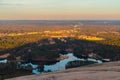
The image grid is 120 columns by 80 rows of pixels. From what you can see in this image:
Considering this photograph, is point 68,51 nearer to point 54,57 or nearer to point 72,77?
point 54,57

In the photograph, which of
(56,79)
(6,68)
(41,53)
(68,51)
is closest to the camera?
(56,79)

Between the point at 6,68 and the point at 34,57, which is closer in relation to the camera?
the point at 6,68

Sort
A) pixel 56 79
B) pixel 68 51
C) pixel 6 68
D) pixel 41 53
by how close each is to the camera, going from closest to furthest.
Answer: pixel 56 79
pixel 6 68
pixel 41 53
pixel 68 51

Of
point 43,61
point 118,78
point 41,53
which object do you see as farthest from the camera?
point 41,53

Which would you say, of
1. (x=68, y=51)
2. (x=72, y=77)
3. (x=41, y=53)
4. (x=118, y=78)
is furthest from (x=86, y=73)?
(x=68, y=51)

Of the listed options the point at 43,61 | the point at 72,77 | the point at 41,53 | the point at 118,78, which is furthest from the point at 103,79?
the point at 41,53

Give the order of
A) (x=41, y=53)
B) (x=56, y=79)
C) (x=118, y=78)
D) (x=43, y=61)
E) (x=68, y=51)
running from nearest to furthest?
1. (x=118, y=78)
2. (x=56, y=79)
3. (x=43, y=61)
4. (x=41, y=53)
5. (x=68, y=51)

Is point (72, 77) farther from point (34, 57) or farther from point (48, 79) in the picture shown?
point (34, 57)

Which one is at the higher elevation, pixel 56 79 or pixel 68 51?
pixel 56 79

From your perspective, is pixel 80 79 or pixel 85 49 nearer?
pixel 80 79
